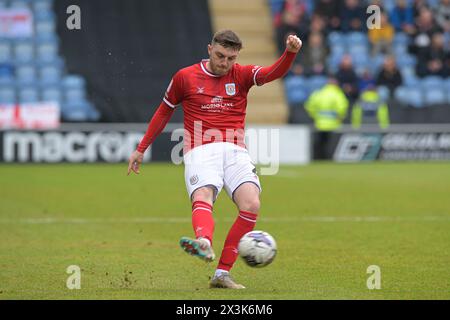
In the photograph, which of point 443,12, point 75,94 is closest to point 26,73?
point 75,94

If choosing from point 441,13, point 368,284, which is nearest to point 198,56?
point 441,13

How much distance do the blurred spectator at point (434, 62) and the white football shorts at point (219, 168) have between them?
19.6 metres

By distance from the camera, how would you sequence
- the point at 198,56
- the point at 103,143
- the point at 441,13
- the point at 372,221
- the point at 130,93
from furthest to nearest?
the point at 441,13, the point at 198,56, the point at 130,93, the point at 103,143, the point at 372,221

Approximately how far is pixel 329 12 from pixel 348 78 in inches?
101

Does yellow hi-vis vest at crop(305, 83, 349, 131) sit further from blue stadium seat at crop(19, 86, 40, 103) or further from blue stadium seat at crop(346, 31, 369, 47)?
blue stadium seat at crop(19, 86, 40, 103)

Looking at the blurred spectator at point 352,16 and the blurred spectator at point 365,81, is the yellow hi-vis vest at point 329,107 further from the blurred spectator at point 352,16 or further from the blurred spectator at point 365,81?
the blurred spectator at point 352,16

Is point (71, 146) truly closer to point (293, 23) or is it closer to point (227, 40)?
point (293, 23)

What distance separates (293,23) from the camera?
83.1 feet

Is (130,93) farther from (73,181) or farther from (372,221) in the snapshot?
(372,221)

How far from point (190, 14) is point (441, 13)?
22.9 ft

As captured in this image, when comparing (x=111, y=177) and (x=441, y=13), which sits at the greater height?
(x=441, y=13)

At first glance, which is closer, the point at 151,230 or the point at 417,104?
the point at 151,230

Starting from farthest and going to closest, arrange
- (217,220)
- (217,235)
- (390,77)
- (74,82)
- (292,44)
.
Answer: (390,77)
(74,82)
(217,220)
(217,235)
(292,44)

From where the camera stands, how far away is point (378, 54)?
87.1 ft
